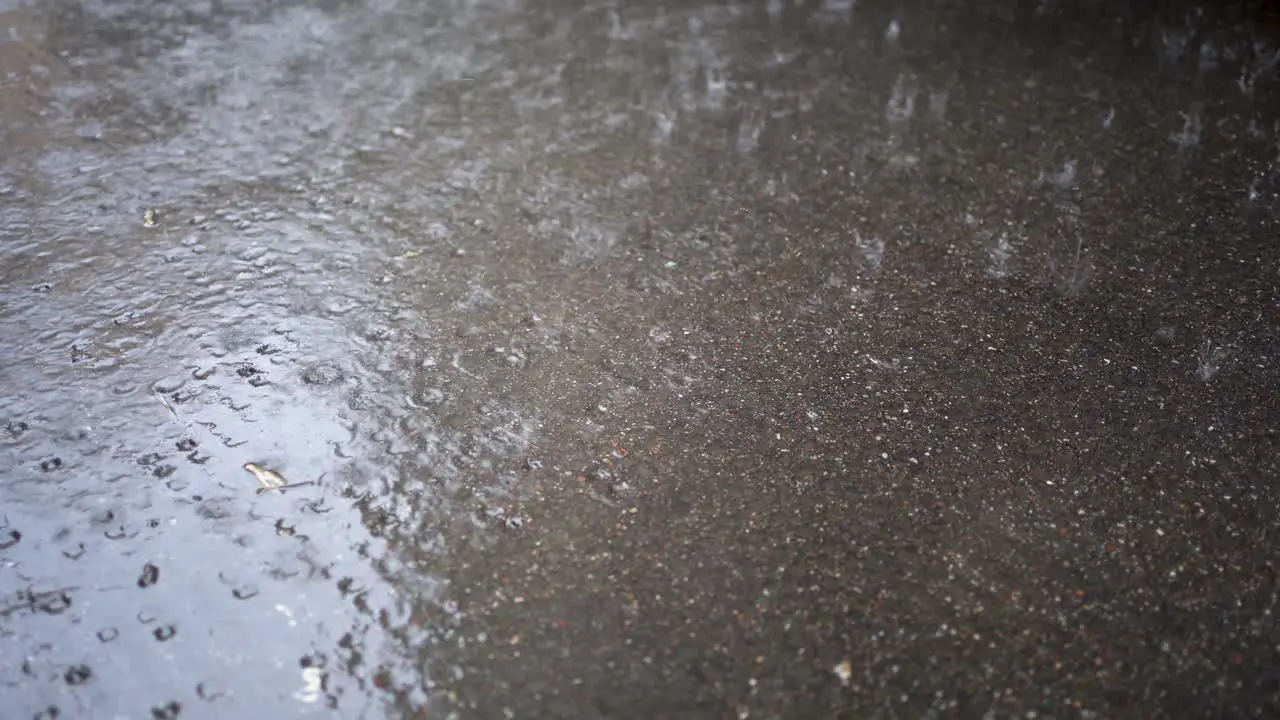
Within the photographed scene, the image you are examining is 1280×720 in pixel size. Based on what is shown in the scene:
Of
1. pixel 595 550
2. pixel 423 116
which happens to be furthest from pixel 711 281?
Answer: pixel 423 116

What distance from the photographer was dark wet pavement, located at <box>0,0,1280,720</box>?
1677 mm

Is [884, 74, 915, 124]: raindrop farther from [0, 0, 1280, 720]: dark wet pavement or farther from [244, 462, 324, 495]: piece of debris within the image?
[244, 462, 324, 495]: piece of debris

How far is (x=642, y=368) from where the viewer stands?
2203mm

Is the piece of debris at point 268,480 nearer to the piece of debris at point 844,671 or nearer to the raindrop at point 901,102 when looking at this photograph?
the piece of debris at point 844,671

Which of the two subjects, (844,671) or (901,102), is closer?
(844,671)

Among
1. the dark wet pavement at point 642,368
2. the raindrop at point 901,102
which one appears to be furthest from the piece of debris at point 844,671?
the raindrop at point 901,102

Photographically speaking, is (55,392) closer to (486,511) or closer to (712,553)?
(486,511)

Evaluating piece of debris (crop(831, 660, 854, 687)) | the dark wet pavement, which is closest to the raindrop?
the dark wet pavement

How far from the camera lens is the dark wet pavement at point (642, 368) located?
168cm

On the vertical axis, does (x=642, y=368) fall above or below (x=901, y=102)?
below

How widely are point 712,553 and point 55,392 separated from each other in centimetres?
134

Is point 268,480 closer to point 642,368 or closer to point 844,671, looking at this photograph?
point 642,368

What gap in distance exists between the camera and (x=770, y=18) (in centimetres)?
354

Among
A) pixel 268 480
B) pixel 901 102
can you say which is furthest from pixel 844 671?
pixel 901 102
